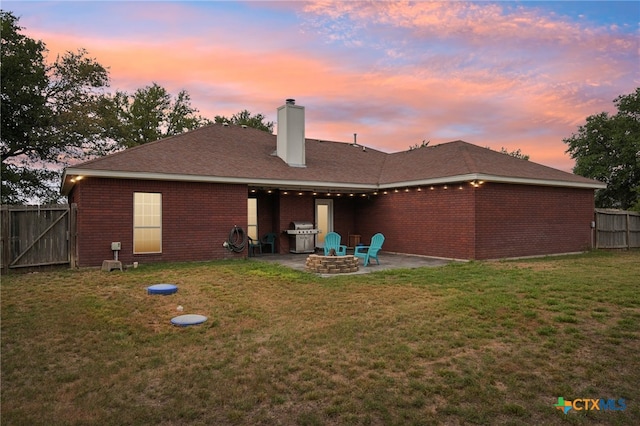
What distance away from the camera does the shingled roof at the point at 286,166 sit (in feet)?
39.0

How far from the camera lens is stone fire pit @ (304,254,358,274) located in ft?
32.5

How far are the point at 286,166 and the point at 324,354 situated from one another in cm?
1145

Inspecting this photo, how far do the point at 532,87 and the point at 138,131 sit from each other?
27.5m

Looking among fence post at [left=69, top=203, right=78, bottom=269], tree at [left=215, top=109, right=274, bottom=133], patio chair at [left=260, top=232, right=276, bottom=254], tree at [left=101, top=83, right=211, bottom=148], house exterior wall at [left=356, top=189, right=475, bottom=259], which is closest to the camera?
fence post at [left=69, top=203, right=78, bottom=269]

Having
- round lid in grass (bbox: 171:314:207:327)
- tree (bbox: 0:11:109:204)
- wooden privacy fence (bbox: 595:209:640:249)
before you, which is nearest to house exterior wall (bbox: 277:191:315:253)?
round lid in grass (bbox: 171:314:207:327)

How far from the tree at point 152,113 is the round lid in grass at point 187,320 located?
25.9 metres

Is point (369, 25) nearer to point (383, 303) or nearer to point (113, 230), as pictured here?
point (383, 303)

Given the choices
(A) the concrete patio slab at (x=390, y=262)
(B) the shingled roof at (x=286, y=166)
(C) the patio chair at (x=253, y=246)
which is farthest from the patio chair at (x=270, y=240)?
(B) the shingled roof at (x=286, y=166)

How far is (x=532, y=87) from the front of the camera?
14.3 m

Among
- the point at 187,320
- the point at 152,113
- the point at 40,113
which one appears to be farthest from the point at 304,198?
the point at 152,113

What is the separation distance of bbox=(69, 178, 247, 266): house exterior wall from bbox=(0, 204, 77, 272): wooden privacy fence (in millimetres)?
322

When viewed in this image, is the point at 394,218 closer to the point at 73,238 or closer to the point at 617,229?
the point at 617,229

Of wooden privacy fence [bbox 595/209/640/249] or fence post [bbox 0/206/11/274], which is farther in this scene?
wooden privacy fence [bbox 595/209/640/249]

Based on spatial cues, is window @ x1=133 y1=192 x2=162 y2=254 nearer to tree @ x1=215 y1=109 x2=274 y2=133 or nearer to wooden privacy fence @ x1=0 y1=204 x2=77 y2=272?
wooden privacy fence @ x1=0 y1=204 x2=77 y2=272
